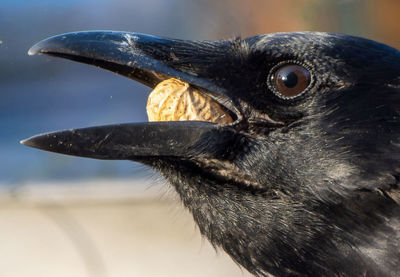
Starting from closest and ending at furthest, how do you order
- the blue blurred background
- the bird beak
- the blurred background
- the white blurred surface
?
the bird beak
the blue blurred background
the blurred background
the white blurred surface

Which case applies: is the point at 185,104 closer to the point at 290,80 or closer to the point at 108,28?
the point at 290,80

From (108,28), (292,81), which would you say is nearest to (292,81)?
(292,81)

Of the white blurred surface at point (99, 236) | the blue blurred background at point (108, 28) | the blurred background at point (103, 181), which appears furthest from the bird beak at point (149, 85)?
the white blurred surface at point (99, 236)

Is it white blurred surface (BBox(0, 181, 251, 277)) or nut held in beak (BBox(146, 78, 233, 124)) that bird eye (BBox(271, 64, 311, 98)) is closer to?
nut held in beak (BBox(146, 78, 233, 124))

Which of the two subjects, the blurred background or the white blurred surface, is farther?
the white blurred surface

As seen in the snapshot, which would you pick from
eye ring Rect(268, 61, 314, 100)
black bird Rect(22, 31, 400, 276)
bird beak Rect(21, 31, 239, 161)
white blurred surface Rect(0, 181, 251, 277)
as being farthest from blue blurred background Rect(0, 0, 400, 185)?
eye ring Rect(268, 61, 314, 100)
